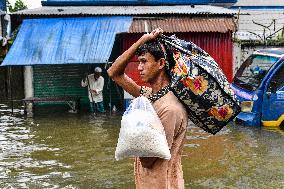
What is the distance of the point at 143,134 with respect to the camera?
9.16 ft

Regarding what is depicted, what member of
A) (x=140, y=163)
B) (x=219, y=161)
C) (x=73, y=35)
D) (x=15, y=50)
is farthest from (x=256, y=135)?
(x=140, y=163)

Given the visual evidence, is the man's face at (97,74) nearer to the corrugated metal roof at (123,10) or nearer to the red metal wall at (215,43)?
the red metal wall at (215,43)

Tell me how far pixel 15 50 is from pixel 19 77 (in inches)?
227

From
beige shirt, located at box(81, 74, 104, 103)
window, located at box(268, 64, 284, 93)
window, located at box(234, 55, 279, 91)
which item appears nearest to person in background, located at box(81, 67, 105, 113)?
beige shirt, located at box(81, 74, 104, 103)

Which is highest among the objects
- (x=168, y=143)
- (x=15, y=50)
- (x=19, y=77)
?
(x=168, y=143)

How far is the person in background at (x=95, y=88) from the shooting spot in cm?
1467

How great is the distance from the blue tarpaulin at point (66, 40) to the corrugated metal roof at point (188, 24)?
16.6 inches

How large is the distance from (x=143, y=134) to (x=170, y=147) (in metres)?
0.21

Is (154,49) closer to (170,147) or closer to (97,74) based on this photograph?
(170,147)

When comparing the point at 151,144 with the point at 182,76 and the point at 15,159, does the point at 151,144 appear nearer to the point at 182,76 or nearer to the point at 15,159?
the point at 182,76

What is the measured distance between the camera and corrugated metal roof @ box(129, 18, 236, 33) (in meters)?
14.6

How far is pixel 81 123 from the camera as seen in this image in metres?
13.0

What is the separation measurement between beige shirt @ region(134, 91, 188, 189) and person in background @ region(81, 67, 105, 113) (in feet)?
38.5

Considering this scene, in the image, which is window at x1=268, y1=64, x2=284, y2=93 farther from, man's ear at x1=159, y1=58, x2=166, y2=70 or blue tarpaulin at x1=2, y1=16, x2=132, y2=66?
man's ear at x1=159, y1=58, x2=166, y2=70
